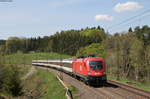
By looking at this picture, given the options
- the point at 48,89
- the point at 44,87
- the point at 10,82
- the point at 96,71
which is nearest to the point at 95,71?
the point at 96,71

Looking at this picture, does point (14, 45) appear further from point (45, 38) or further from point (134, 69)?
point (134, 69)

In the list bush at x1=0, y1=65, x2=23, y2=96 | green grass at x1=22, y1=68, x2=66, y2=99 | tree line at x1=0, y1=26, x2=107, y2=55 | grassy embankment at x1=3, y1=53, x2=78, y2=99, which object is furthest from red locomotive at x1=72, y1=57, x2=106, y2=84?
tree line at x1=0, y1=26, x2=107, y2=55

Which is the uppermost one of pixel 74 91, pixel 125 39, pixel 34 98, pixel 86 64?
pixel 125 39

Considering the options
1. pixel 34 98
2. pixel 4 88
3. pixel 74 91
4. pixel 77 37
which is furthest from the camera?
pixel 77 37

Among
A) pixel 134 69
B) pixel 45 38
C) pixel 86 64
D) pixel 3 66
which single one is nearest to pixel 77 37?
pixel 45 38

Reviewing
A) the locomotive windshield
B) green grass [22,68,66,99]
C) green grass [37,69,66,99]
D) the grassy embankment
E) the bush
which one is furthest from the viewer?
the bush

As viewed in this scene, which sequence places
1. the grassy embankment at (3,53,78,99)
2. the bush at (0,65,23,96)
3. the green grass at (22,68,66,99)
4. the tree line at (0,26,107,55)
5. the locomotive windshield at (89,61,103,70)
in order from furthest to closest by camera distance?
the tree line at (0,26,107,55)
the bush at (0,65,23,96)
the locomotive windshield at (89,61,103,70)
the grassy embankment at (3,53,78,99)
the green grass at (22,68,66,99)

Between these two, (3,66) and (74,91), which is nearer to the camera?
(74,91)

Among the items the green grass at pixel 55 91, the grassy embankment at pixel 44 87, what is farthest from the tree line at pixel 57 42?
the green grass at pixel 55 91

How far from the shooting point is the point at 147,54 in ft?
165

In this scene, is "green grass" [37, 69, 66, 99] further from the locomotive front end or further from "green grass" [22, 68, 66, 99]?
the locomotive front end

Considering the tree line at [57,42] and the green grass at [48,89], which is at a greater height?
the tree line at [57,42]

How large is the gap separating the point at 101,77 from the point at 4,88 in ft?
67.5

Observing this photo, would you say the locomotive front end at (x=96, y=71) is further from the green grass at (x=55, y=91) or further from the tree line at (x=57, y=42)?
the tree line at (x=57, y=42)
